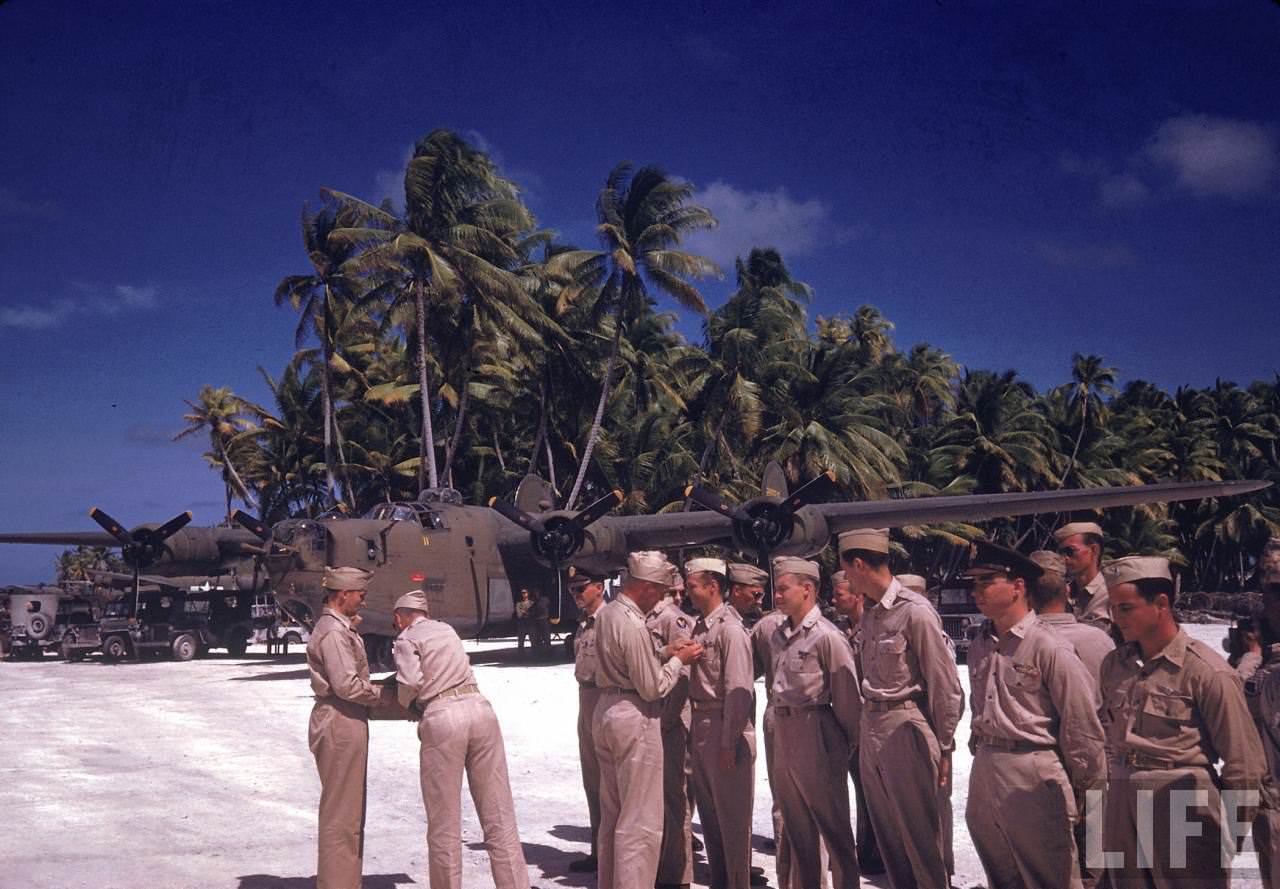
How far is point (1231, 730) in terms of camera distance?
379 centimetres

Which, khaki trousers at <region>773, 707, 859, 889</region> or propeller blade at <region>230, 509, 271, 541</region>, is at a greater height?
propeller blade at <region>230, 509, 271, 541</region>

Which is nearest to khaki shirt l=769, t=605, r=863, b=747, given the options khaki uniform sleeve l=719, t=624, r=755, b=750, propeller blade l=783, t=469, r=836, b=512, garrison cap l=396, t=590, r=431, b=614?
khaki uniform sleeve l=719, t=624, r=755, b=750

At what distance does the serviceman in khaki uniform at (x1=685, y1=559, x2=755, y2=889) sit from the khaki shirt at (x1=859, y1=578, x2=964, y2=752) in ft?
2.83

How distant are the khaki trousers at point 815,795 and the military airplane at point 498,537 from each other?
1193 cm

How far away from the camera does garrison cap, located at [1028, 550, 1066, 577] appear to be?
18.1 ft

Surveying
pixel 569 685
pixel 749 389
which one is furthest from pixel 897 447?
pixel 569 685

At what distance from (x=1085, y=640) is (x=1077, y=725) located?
1.18 metres

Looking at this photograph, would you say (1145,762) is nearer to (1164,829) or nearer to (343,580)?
(1164,829)

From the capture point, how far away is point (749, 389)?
34.7 meters

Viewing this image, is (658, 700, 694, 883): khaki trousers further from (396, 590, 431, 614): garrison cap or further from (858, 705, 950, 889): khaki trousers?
(396, 590, 431, 614): garrison cap

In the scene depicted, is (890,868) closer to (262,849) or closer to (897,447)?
(262,849)

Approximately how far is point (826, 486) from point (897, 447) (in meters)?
19.1

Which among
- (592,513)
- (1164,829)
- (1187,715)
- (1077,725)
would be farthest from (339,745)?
(592,513)

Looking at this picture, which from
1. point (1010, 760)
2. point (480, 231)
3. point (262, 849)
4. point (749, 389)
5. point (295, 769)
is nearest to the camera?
point (1010, 760)
